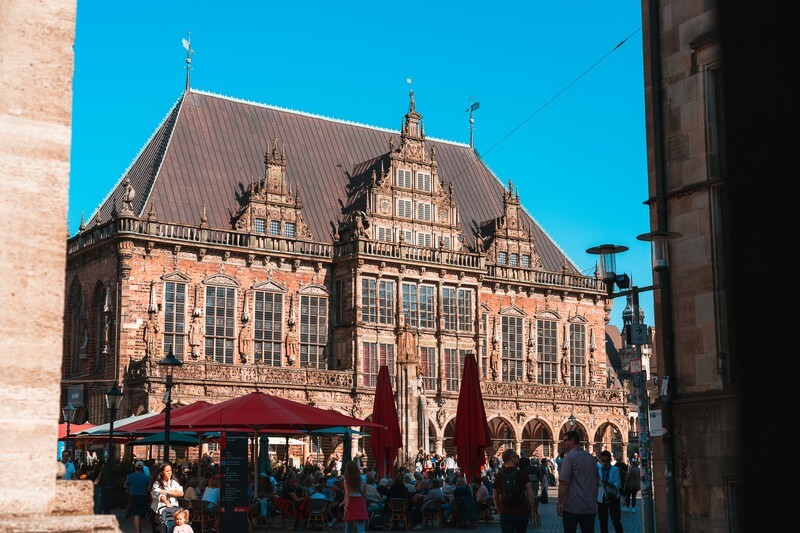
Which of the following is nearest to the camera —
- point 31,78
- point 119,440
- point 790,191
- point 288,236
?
point 790,191

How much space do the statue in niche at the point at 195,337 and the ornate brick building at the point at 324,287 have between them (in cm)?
6

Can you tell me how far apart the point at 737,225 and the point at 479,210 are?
54.9 meters

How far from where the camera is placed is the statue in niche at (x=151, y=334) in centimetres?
4075

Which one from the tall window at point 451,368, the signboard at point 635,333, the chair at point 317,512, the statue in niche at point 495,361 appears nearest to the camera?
the signboard at point 635,333

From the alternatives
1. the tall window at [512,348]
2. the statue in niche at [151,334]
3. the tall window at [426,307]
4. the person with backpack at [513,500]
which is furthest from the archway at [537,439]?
the person with backpack at [513,500]

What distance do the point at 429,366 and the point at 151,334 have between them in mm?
13581

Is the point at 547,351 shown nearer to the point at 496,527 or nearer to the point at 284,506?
the point at 496,527

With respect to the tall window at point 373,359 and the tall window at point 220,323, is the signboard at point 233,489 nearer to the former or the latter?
the tall window at point 220,323

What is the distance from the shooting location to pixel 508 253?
53438mm

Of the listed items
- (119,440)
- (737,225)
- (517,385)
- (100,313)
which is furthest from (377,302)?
(737,225)

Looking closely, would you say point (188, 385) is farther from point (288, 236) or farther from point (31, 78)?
point (31, 78)

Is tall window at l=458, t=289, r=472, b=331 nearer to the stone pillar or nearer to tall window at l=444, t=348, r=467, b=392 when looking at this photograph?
tall window at l=444, t=348, r=467, b=392

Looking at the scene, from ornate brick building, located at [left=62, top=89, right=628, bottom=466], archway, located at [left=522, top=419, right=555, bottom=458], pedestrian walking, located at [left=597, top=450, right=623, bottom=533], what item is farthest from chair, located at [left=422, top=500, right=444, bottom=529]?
archway, located at [left=522, top=419, right=555, bottom=458]

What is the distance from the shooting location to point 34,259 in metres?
4.75
